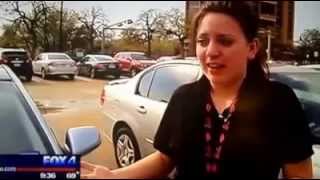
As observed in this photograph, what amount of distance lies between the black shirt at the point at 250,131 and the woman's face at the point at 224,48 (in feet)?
0.12

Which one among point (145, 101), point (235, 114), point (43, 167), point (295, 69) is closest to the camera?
point (235, 114)

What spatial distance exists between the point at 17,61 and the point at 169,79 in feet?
1.69

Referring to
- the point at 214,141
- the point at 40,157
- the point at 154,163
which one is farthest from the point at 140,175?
the point at 40,157

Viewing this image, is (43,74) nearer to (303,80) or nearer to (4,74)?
(4,74)

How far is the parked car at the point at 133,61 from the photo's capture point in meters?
1.65

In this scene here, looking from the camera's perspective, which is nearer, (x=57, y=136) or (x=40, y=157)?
(x=40, y=157)

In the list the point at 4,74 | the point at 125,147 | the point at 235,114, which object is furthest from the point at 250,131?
the point at 4,74

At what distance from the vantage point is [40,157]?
1.36 meters

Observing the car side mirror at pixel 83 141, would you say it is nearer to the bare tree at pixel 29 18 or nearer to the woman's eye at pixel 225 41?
the bare tree at pixel 29 18


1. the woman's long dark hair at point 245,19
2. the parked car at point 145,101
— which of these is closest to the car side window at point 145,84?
the parked car at point 145,101

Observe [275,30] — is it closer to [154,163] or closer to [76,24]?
[154,163]

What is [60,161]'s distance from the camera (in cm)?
135

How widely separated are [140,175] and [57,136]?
520 mm

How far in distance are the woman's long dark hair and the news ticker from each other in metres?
0.47
